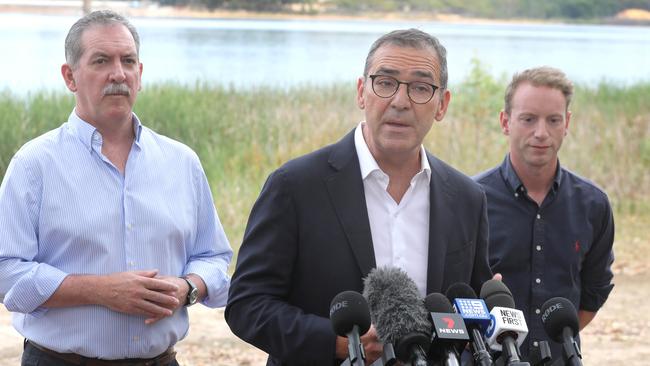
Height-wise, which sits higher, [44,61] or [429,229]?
[429,229]

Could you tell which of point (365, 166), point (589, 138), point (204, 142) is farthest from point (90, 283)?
point (589, 138)

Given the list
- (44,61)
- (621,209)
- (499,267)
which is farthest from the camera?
(44,61)

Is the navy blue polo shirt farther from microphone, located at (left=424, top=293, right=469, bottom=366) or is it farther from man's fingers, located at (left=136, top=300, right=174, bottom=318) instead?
microphone, located at (left=424, top=293, right=469, bottom=366)

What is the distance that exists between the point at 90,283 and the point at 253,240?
0.77m

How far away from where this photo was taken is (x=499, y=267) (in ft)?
16.3

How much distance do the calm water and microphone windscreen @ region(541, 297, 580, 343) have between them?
31.6 metres

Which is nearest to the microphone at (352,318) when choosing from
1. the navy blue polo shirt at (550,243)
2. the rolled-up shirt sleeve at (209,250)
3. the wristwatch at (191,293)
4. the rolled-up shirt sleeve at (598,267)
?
the wristwatch at (191,293)

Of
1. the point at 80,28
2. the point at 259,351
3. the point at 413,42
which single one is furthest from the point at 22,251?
the point at 259,351

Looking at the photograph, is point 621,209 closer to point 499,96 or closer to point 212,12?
point 499,96

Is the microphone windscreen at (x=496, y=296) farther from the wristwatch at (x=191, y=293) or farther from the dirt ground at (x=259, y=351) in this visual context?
the dirt ground at (x=259, y=351)

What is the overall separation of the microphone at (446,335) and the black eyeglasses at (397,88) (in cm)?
86

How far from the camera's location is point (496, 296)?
3.26 m

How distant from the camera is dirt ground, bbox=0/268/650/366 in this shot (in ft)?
27.9

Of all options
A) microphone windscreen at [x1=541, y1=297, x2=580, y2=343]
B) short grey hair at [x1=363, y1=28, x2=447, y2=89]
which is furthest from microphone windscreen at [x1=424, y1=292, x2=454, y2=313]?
short grey hair at [x1=363, y1=28, x2=447, y2=89]
